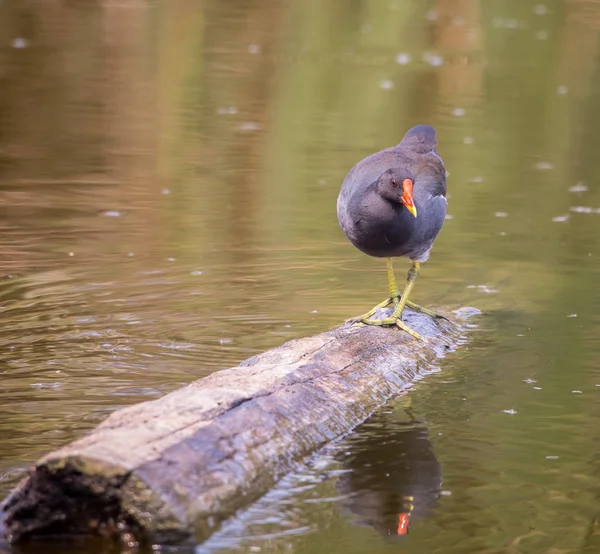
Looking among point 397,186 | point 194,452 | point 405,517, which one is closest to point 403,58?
point 397,186

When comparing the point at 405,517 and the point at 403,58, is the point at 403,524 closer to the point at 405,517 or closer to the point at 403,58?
the point at 405,517

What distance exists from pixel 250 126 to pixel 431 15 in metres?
8.75

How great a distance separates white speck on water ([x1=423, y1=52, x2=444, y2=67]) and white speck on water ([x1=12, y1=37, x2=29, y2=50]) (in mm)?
5536

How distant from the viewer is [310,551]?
3.46 m

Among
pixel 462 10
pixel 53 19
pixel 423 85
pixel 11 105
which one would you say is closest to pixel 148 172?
pixel 11 105

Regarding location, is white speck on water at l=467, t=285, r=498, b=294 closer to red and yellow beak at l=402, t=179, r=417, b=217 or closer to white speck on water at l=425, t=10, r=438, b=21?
red and yellow beak at l=402, t=179, r=417, b=217

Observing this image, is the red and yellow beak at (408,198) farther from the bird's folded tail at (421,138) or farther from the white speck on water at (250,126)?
the white speck on water at (250,126)

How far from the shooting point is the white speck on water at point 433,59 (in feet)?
51.1

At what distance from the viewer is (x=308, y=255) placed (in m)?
7.23

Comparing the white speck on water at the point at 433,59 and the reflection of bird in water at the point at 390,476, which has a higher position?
the white speck on water at the point at 433,59

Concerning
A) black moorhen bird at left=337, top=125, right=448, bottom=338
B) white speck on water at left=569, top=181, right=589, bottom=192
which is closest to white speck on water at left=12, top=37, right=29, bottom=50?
white speck on water at left=569, top=181, right=589, bottom=192

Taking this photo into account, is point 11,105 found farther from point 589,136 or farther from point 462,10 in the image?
point 462,10

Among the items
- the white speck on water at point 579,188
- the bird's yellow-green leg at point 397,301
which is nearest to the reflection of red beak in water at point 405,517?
the bird's yellow-green leg at point 397,301

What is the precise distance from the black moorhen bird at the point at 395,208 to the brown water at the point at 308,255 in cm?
51
